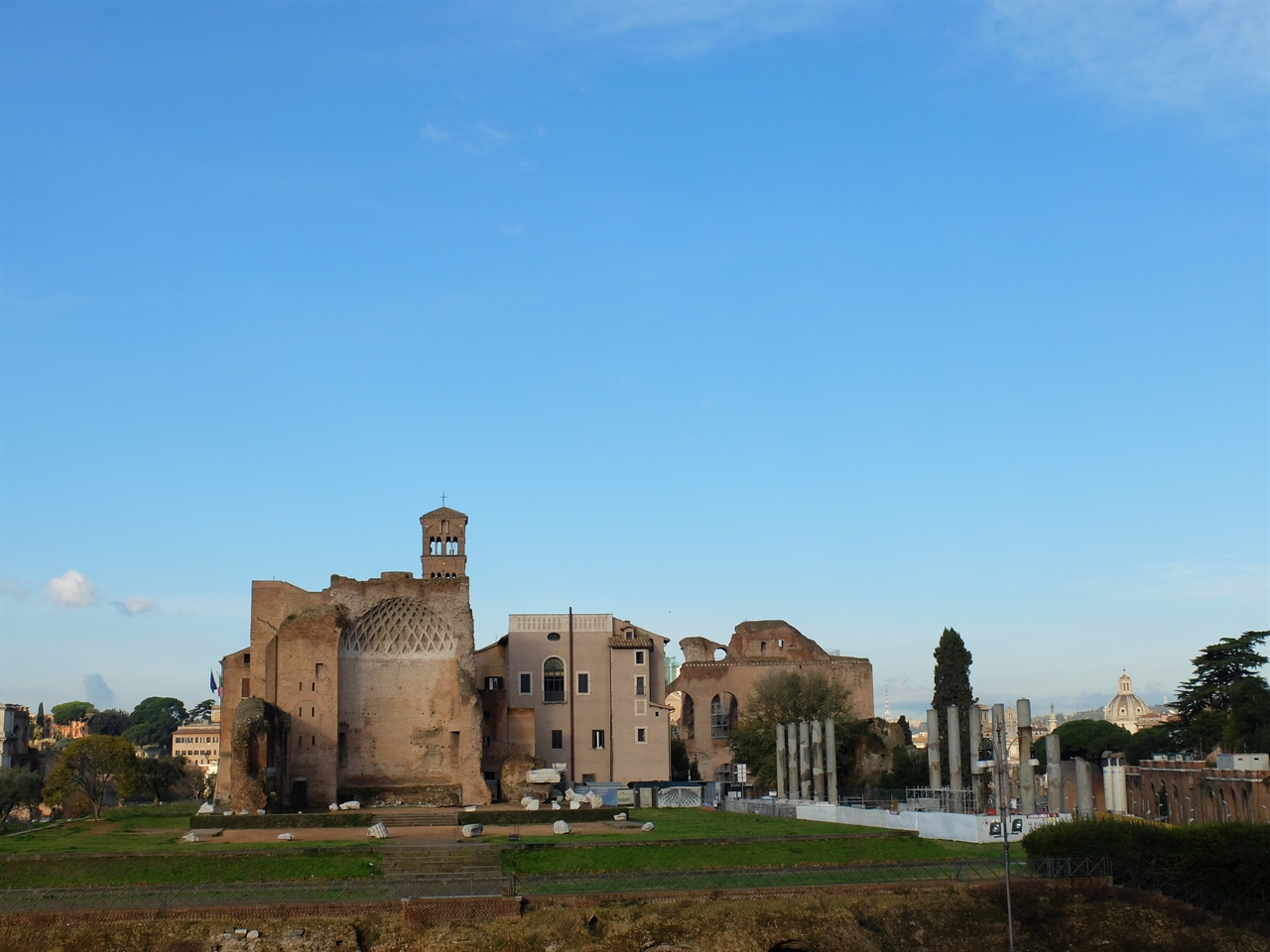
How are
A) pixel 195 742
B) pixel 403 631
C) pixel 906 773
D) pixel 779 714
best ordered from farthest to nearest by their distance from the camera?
pixel 195 742, pixel 779 714, pixel 906 773, pixel 403 631

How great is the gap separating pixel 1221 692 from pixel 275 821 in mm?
63183

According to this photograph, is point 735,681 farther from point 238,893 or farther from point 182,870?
point 238,893

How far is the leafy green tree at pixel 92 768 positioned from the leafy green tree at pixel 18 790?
11.5 metres

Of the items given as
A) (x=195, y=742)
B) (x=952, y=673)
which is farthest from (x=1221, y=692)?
(x=195, y=742)

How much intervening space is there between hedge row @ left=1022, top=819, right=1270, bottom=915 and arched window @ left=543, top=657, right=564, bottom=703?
116 feet

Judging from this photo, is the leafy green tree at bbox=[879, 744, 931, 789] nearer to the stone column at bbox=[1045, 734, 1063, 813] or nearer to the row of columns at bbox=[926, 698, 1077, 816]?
the row of columns at bbox=[926, 698, 1077, 816]

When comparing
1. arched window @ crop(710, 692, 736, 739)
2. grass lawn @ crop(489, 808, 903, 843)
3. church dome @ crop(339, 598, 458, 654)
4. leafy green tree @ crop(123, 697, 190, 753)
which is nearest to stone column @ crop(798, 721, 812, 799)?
grass lawn @ crop(489, 808, 903, 843)

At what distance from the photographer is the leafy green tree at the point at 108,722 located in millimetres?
172000

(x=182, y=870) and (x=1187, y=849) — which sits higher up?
(x=1187, y=849)

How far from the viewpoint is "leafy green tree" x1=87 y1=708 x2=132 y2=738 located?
6772 inches

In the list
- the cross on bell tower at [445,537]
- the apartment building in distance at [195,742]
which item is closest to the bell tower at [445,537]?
the cross on bell tower at [445,537]

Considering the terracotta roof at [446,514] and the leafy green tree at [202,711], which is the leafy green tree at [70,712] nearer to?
the leafy green tree at [202,711]

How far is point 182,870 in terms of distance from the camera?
36.4m

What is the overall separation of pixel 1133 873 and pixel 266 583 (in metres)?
39.6
